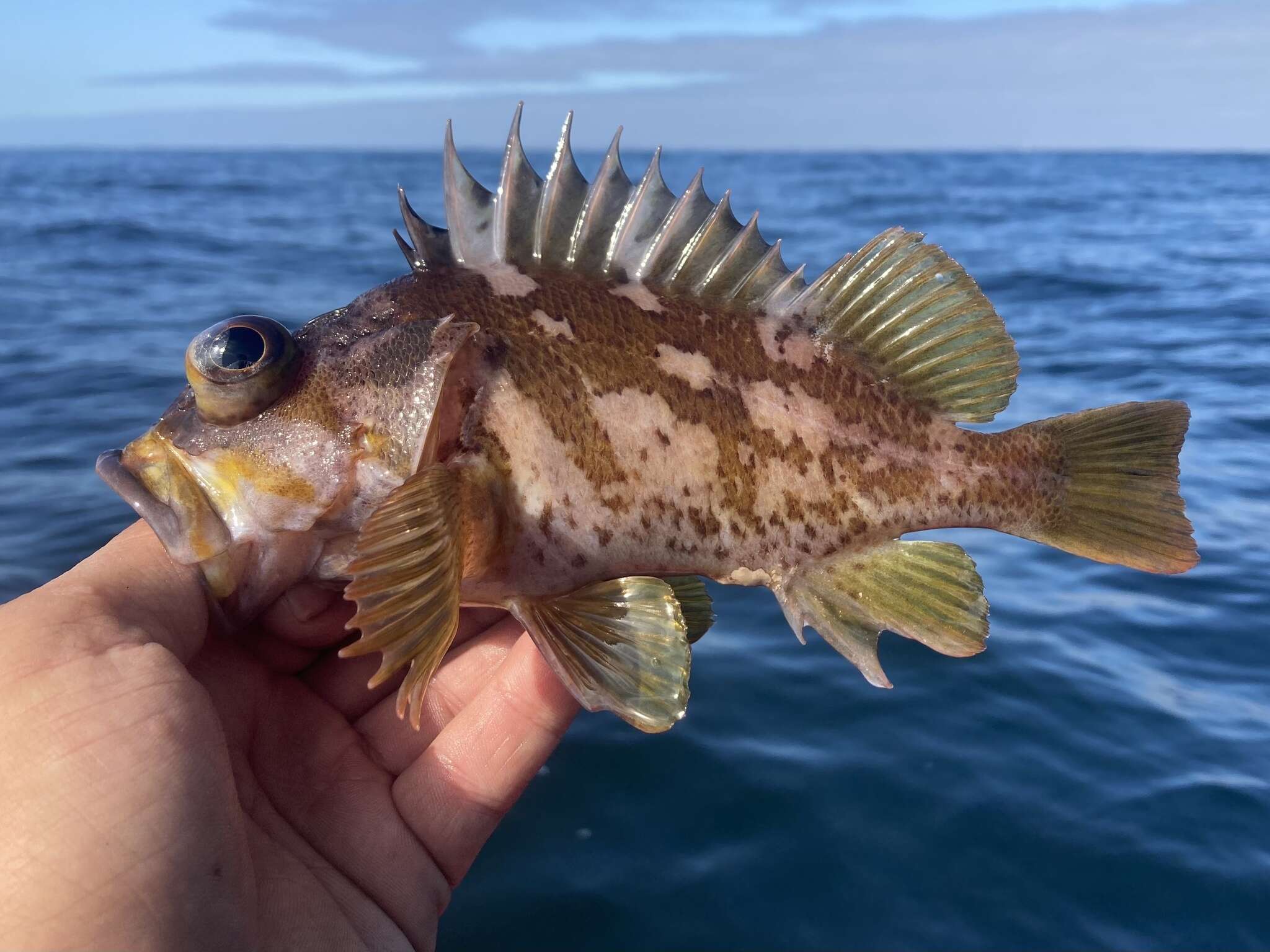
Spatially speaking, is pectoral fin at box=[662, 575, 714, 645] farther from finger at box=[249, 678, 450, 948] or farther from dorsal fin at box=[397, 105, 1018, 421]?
finger at box=[249, 678, 450, 948]

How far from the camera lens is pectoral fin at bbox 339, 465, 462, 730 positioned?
2.46m

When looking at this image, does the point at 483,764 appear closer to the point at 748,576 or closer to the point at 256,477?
the point at 748,576

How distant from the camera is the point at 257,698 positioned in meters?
3.21

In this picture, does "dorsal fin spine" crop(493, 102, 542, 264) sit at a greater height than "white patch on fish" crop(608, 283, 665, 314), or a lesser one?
greater

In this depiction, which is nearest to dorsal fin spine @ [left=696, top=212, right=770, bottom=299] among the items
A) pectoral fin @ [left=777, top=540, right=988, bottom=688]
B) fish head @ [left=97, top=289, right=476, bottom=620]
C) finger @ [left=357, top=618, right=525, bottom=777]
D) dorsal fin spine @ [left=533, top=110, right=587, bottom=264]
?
dorsal fin spine @ [left=533, top=110, right=587, bottom=264]

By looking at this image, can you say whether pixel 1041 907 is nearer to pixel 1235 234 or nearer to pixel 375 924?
pixel 375 924

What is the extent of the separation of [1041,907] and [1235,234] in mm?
22953

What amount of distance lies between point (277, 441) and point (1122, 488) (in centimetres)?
250

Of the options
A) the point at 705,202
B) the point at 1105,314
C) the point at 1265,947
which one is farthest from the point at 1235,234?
the point at 705,202

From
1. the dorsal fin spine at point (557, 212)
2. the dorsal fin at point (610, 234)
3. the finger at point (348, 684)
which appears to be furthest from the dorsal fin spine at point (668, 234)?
the finger at point (348, 684)

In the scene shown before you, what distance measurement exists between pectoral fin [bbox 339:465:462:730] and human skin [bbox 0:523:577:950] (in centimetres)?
52

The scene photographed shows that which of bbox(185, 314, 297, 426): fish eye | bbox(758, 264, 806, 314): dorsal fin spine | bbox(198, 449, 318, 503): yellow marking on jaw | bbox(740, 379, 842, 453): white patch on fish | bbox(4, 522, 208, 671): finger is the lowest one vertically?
bbox(4, 522, 208, 671): finger

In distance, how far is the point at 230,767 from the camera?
2.55m

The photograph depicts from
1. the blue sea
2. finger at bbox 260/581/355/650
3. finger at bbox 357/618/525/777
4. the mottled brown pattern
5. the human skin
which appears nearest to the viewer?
the human skin
